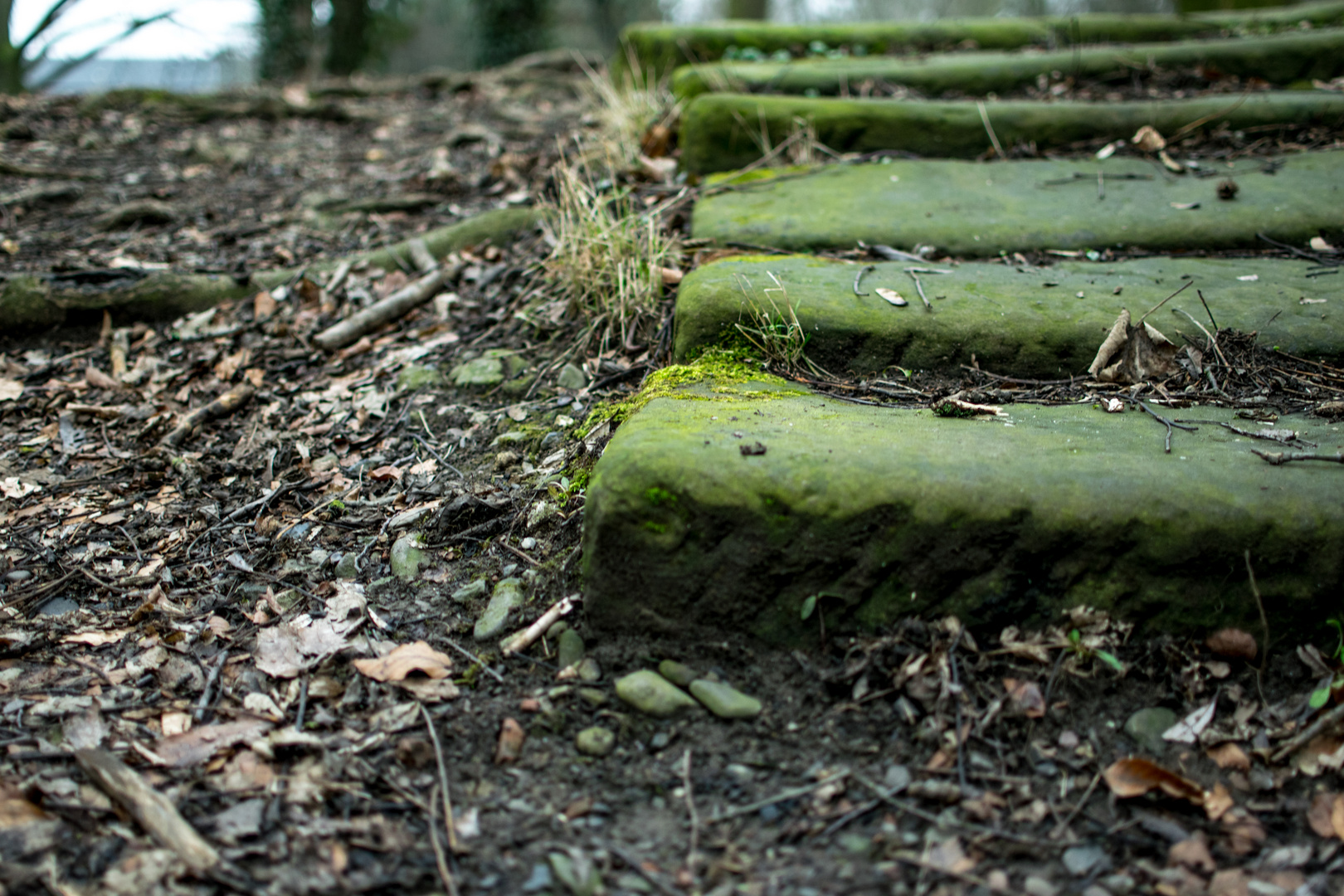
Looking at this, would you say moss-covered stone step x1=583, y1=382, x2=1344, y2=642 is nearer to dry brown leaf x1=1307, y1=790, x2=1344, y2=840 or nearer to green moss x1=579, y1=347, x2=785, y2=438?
dry brown leaf x1=1307, y1=790, x2=1344, y2=840

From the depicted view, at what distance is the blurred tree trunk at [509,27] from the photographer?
10.4 m

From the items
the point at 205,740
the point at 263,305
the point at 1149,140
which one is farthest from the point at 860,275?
the point at 263,305

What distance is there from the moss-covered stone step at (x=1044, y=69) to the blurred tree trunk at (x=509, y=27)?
710 cm

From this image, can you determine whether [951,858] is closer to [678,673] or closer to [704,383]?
[678,673]

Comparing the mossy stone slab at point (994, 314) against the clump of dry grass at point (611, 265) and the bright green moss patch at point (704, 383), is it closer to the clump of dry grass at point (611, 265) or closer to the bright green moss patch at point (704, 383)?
the bright green moss patch at point (704, 383)

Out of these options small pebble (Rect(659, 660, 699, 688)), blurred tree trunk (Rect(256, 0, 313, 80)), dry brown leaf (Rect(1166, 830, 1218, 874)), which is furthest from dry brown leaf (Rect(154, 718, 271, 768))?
blurred tree trunk (Rect(256, 0, 313, 80))

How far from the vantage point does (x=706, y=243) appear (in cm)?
293

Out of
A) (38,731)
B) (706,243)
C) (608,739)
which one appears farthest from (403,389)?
(608,739)

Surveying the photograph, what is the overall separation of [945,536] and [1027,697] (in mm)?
346

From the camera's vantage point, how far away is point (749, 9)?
31.2 feet

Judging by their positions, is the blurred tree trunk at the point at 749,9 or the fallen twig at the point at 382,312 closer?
the fallen twig at the point at 382,312

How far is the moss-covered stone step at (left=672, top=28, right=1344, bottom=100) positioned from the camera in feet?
13.6

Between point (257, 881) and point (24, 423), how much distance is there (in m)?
2.24

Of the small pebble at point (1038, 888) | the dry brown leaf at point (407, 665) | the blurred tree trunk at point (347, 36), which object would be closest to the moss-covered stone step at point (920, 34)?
the dry brown leaf at point (407, 665)
